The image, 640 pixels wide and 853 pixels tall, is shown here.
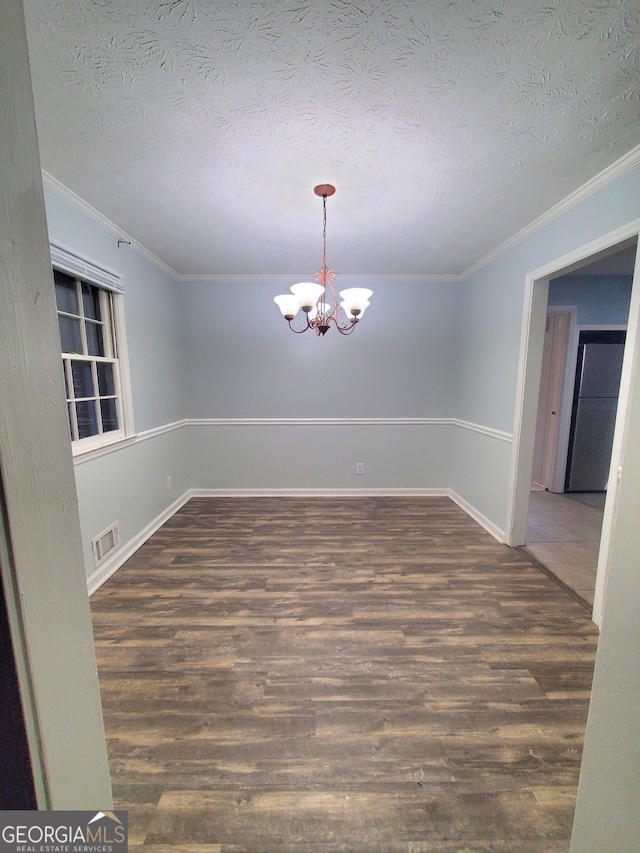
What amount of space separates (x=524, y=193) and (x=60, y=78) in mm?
2327

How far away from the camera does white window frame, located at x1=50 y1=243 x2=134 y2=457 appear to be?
80.6 inches

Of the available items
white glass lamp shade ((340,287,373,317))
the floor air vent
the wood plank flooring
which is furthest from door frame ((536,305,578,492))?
the floor air vent

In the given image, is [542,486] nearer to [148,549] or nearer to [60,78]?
[148,549]

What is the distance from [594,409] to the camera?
12.8ft

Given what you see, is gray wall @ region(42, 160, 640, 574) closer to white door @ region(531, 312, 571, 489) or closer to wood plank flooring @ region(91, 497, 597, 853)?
white door @ region(531, 312, 571, 489)

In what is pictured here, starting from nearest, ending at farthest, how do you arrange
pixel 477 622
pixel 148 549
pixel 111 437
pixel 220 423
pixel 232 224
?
pixel 477 622 → pixel 232 224 → pixel 111 437 → pixel 148 549 → pixel 220 423

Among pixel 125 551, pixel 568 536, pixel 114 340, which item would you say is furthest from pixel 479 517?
pixel 114 340

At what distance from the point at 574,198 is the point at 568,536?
2.65 meters

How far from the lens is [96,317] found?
2430 mm

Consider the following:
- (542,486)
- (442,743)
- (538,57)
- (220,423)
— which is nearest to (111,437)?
(220,423)

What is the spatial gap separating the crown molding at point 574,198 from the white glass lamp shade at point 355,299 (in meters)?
1.33

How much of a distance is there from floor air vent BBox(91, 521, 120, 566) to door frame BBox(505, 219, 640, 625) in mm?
3143

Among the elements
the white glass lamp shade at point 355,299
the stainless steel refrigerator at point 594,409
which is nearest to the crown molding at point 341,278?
the white glass lamp shade at point 355,299

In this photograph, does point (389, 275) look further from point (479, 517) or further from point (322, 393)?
point (479, 517)
